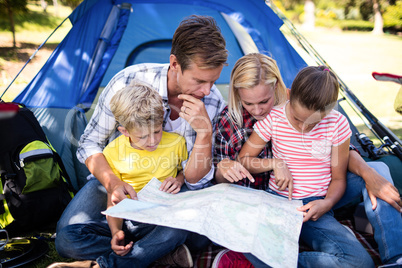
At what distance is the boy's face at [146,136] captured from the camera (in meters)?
1.59

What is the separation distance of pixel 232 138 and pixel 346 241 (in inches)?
27.0

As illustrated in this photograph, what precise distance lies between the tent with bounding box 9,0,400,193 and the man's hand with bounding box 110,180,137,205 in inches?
32.0

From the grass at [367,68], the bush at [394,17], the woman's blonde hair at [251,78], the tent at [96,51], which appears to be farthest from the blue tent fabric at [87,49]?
the bush at [394,17]

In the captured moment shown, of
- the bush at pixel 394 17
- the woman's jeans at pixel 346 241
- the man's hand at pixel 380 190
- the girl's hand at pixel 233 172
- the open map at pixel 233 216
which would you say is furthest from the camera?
the bush at pixel 394 17

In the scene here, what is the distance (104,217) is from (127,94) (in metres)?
0.60

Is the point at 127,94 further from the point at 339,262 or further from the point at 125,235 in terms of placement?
the point at 339,262

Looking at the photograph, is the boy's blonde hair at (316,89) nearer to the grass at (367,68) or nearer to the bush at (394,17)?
the grass at (367,68)

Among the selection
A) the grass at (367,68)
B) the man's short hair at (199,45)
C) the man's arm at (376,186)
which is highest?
the man's short hair at (199,45)

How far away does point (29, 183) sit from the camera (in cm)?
181

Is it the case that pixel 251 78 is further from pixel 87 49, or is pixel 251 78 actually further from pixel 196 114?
pixel 87 49

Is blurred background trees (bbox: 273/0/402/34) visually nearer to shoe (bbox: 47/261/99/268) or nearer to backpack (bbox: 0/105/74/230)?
backpack (bbox: 0/105/74/230)

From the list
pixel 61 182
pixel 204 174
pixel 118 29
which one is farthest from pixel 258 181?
pixel 118 29

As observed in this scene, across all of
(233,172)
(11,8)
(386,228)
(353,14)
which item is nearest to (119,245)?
(233,172)

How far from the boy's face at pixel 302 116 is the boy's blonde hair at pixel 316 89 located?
0.02m
